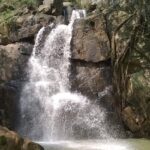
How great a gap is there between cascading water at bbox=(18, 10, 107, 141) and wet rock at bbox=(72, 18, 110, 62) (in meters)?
0.52

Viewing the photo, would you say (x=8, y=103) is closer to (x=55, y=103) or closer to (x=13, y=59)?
(x=55, y=103)

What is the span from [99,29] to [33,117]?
5.22 m

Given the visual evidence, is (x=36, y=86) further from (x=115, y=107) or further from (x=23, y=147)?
(x=23, y=147)

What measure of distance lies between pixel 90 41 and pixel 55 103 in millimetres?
3465

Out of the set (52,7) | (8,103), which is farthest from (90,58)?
(52,7)

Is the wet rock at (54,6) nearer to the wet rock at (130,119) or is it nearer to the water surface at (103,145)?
the wet rock at (130,119)

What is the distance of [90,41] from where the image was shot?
20109mm

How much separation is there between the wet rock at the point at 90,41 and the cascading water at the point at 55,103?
524 millimetres

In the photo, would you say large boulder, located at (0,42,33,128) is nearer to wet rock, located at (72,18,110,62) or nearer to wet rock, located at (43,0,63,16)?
wet rock, located at (72,18,110,62)

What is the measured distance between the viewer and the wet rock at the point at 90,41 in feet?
64.9

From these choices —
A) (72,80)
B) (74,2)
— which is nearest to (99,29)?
(72,80)

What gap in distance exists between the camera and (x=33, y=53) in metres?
21.6

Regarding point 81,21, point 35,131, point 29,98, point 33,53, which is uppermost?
point 81,21

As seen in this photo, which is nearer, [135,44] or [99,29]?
[135,44]
